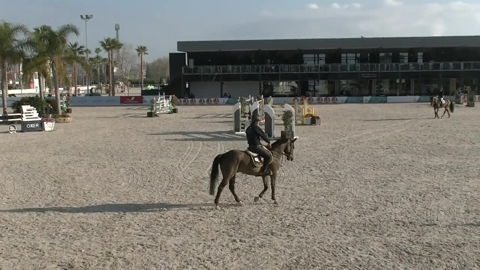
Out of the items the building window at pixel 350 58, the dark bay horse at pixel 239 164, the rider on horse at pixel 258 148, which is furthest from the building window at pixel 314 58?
the rider on horse at pixel 258 148

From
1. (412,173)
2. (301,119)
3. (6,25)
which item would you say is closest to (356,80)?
(301,119)

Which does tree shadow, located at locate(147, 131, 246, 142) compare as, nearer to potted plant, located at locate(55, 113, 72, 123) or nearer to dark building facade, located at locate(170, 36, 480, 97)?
potted plant, located at locate(55, 113, 72, 123)

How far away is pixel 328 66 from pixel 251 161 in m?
53.1

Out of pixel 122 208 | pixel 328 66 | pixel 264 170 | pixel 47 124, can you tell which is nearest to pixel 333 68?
pixel 328 66

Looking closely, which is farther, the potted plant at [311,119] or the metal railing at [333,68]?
the metal railing at [333,68]

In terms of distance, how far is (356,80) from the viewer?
63.0 m

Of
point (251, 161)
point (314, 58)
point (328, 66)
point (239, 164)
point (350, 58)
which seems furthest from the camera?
point (314, 58)

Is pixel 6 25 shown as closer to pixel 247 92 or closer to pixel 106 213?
pixel 106 213

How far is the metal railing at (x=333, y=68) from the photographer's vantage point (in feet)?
198

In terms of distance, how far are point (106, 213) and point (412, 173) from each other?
7683mm

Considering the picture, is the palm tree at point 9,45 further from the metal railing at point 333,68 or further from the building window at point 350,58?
the building window at point 350,58

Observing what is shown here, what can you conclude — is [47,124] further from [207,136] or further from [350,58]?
[350,58]

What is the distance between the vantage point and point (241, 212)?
898 centimetres

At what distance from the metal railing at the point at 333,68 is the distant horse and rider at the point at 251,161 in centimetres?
5200
